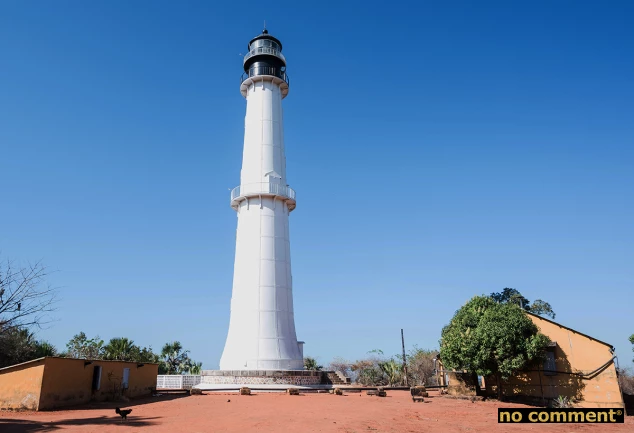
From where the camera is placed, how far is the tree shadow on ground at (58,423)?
1251 cm

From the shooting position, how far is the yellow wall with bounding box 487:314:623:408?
22.5 meters

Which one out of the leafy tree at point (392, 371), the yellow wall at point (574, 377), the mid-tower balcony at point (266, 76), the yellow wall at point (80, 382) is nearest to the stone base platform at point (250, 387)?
the yellow wall at point (80, 382)

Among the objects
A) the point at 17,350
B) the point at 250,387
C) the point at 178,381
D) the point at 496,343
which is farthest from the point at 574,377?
the point at 17,350

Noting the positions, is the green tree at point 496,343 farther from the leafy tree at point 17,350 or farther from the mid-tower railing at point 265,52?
the leafy tree at point 17,350

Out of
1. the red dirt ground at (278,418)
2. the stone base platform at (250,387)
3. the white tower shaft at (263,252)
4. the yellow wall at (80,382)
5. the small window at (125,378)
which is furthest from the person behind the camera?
the white tower shaft at (263,252)

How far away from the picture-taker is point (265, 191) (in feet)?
95.8

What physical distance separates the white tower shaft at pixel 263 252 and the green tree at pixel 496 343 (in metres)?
9.88

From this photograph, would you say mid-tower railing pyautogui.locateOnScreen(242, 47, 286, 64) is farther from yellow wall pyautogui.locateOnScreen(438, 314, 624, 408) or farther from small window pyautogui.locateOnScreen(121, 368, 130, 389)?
yellow wall pyautogui.locateOnScreen(438, 314, 624, 408)

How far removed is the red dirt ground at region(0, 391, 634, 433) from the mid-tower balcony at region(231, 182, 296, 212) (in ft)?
43.3

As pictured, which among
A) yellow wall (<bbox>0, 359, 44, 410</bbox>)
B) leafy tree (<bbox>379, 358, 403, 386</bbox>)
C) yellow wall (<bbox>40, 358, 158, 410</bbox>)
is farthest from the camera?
leafy tree (<bbox>379, 358, 403, 386</bbox>)

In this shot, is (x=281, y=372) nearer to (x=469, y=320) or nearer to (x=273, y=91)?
(x=469, y=320)

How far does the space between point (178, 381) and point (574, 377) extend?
951 inches

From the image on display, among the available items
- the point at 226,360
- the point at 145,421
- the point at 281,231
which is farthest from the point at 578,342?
the point at 145,421

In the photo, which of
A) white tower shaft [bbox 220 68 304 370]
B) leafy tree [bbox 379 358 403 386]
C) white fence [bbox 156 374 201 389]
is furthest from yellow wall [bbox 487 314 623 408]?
white fence [bbox 156 374 201 389]
